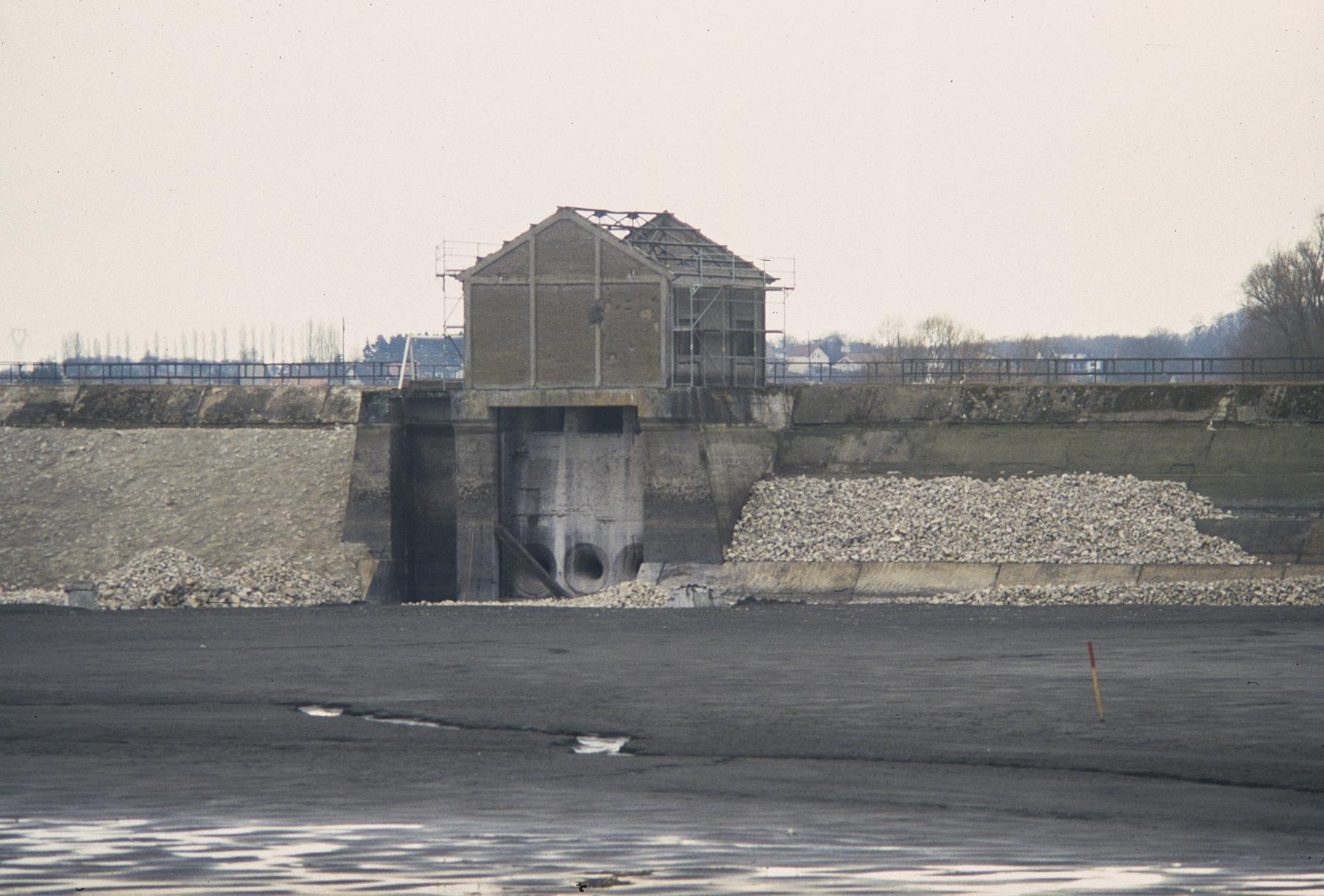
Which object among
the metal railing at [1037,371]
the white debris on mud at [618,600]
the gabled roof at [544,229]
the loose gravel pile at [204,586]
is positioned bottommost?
the white debris on mud at [618,600]

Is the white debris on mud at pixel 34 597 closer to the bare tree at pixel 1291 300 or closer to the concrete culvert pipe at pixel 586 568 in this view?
the concrete culvert pipe at pixel 586 568

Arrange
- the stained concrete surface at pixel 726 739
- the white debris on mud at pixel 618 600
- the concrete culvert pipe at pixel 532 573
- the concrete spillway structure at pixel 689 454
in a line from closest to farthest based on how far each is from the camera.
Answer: the stained concrete surface at pixel 726 739 < the white debris on mud at pixel 618 600 < the concrete spillway structure at pixel 689 454 < the concrete culvert pipe at pixel 532 573

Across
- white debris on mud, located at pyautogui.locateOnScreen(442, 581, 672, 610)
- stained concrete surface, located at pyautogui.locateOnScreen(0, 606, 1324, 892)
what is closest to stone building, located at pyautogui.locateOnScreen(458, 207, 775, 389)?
white debris on mud, located at pyautogui.locateOnScreen(442, 581, 672, 610)

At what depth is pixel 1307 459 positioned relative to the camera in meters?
46.4

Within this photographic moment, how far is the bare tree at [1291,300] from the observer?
8531 centimetres

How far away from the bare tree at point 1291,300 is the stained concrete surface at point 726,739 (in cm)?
5436

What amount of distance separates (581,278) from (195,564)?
13.7m

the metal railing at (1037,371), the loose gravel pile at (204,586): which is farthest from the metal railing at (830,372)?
the loose gravel pile at (204,586)

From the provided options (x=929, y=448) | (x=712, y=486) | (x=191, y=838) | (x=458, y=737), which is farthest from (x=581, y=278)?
(x=191, y=838)

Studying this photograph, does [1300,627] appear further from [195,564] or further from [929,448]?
[195,564]

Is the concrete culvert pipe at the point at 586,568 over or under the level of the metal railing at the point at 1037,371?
under

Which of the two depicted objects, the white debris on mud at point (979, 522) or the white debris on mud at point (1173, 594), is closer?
the white debris on mud at point (1173, 594)

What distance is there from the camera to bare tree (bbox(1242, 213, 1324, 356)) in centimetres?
8531

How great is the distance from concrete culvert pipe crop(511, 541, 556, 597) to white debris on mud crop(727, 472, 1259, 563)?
5.95 metres
